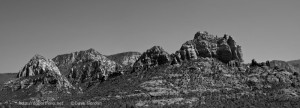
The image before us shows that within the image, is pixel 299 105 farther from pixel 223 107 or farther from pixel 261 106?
pixel 223 107

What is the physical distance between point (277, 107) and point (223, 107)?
29.0 metres

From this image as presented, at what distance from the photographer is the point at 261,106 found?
651 ft

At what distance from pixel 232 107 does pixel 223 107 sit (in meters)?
4.99

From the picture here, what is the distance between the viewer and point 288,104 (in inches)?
7840

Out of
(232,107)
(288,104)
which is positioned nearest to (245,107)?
(232,107)

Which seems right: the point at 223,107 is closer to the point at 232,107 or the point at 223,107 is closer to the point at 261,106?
the point at 232,107

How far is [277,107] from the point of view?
191000mm

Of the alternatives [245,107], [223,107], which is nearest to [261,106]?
[245,107]

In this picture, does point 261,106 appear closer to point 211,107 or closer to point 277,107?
point 277,107

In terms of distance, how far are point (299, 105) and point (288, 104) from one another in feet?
19.1

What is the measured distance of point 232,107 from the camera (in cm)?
19788

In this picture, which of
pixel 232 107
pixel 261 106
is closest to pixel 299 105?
pixel 261 106

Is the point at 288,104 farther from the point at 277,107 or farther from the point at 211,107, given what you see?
the point at 211,107

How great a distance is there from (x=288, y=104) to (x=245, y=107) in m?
24.6
